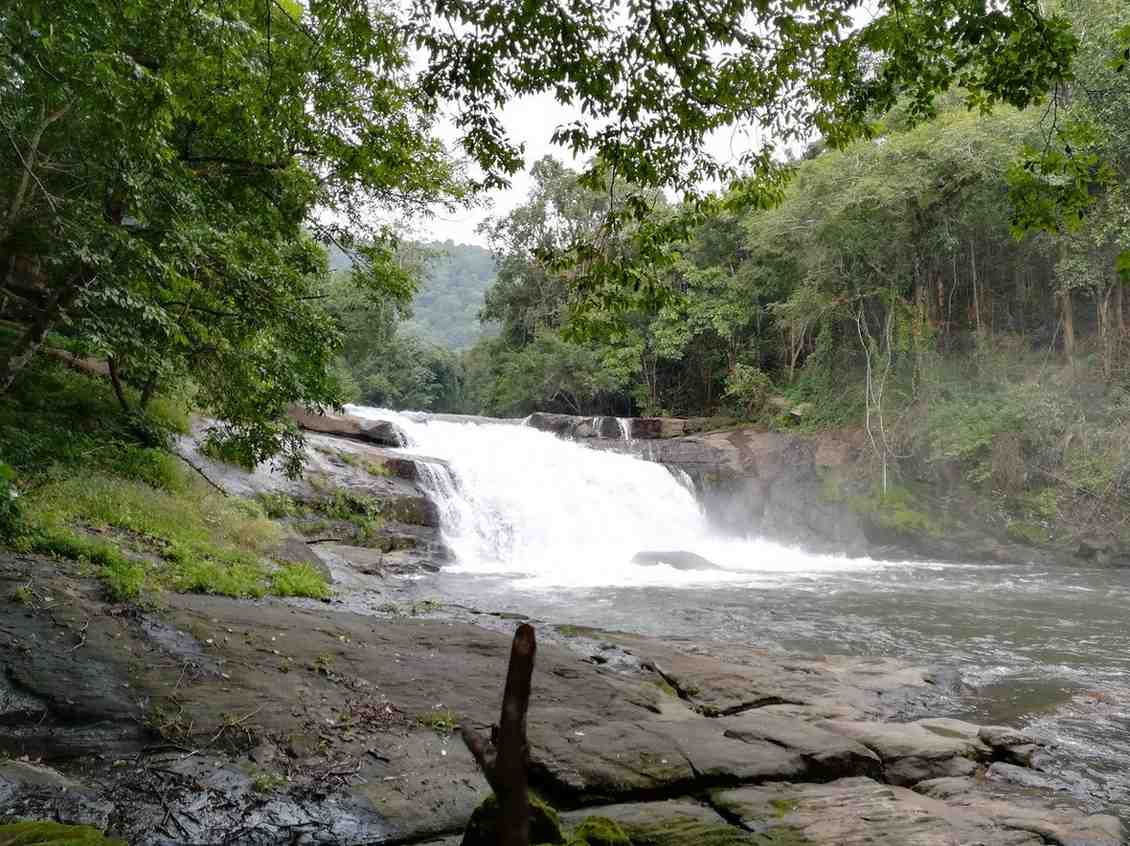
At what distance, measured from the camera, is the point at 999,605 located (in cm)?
1227

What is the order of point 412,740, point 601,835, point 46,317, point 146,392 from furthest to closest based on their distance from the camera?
point 146,392 < point 46,317 < point 412,740 < point 601,835

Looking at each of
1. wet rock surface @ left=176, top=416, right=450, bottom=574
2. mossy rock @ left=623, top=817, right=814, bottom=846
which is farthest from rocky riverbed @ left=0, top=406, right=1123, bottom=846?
wet rock surface @ left=176, top=416, right=450, bottom=574

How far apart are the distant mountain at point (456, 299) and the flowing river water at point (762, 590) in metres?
44.7

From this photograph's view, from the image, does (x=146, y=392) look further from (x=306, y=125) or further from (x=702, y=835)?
(x=702, y=835)

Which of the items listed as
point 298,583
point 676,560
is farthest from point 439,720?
point 676,560

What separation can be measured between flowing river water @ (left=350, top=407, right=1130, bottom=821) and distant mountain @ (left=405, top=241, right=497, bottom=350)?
4469 centimetres

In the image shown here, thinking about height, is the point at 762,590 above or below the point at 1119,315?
below

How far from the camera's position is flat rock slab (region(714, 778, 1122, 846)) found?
3730 millimetres

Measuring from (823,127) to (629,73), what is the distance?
4.27ft

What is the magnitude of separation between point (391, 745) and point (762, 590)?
1018 cm

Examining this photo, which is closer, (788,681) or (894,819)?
(894,819)

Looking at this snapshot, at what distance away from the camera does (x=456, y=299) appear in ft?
239

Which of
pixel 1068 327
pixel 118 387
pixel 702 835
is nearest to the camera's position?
pixel 702 835

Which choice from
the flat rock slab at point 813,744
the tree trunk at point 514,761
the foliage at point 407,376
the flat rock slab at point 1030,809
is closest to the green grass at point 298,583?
the flat rock slab at point 813,744
